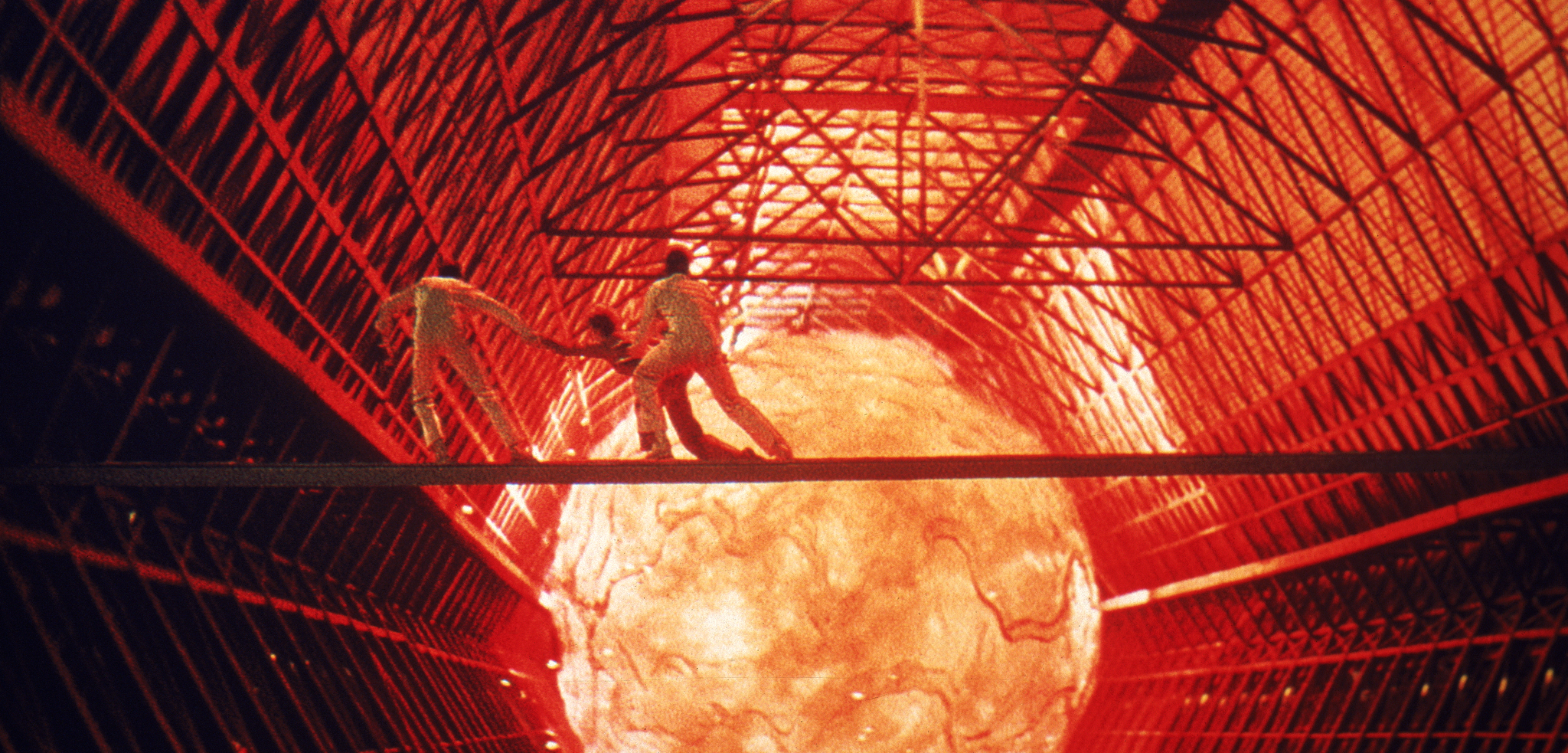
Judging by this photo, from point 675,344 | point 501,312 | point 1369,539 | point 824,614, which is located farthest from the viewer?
point 824,614

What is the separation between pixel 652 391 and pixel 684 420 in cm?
59

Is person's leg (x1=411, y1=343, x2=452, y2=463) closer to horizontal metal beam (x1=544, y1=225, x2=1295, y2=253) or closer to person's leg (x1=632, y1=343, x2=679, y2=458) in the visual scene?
person's leg (x1=632, y1=343, x2=679, y2=458)

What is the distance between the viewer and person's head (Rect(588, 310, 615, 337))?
432 inches

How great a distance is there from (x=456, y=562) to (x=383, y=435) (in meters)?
8.23

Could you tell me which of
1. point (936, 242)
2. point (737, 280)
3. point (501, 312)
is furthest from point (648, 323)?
point (737, 280)

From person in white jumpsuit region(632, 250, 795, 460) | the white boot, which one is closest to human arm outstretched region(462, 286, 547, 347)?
person in white jumpsuit region(632, 250, 795, 460)

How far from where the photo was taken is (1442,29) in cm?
1540

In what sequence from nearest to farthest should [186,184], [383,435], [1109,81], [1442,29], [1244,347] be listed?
[186,184]
[1442,29]
[383,435]
[1109,81]
[1244,347]

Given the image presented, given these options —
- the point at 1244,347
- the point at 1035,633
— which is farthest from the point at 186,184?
the point at 1035,633

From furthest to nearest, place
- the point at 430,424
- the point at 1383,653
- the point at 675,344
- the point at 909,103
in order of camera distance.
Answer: the point at 909,103, the point at 1383,653, the point at 430,424, the point at 675,344

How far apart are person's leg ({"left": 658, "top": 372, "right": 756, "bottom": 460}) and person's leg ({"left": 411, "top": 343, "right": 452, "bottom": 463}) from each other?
211cm

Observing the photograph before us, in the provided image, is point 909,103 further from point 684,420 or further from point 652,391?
point 652,391

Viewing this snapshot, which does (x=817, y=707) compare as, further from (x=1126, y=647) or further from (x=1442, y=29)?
(x=1442, y=29)

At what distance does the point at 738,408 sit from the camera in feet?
37.2
